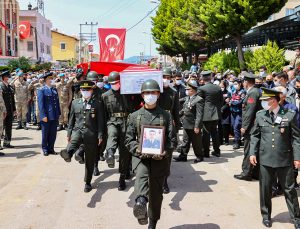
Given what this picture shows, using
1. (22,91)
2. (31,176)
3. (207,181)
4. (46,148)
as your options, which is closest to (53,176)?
(31,176)

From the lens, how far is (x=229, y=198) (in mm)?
6598

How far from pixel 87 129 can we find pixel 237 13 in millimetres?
16572

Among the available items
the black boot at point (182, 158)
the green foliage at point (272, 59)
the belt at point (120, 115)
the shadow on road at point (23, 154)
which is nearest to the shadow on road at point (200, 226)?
the belt at point (120, 115)

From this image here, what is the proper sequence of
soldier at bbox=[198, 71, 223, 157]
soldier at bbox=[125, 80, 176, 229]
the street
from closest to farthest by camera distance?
1. soldier at bbox=[125, 80, 176, 229]
2. the street
3. soldier at bbox=[198, 71, 223, 157]

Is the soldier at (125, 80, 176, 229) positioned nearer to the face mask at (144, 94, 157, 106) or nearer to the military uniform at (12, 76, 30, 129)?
Answer: the face mask at (144, 94, 157, 106)

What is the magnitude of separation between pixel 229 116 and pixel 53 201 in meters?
6.65

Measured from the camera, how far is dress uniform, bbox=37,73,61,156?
995 cm

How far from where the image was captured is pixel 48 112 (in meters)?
10.1

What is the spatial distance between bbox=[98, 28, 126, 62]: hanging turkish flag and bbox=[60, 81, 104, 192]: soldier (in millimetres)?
4011

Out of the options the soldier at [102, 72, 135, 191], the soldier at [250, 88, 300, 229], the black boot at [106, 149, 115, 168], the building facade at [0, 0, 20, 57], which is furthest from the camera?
the building facade at [0, 0, 20, 57]

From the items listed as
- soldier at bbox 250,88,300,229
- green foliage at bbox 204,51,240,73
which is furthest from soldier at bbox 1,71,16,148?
green foliage at bbox 204,51,240,73

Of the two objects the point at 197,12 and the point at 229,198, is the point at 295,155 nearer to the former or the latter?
the point at 229,198

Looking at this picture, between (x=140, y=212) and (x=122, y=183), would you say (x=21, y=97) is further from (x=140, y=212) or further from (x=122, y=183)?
(x=140, y=212)

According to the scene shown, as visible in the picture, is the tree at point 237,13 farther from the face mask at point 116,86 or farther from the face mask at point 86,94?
the face mask at point 86,94
